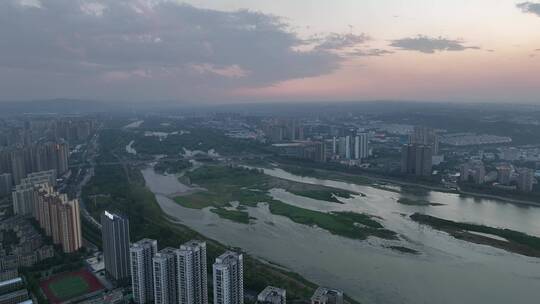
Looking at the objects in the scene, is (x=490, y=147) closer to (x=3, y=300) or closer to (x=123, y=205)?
(x=123, y=205)

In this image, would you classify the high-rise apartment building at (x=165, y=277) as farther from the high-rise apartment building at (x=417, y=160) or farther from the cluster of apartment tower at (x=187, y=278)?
the high-rise apartment building at (x=417, y=160)

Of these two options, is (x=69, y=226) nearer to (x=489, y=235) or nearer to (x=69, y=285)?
(x=69, y=285)

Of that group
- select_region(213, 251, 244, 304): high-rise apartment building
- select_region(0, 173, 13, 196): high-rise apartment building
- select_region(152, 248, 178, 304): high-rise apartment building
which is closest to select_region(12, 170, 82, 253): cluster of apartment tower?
select_region(0, 173, 13, 196): high-rise apartment building

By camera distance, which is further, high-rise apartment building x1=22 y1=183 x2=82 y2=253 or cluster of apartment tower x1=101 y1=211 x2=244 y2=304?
high-rise apartment building x1=22 y1=183 x2=82 y2=253

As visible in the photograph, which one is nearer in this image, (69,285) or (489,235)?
(69,285)

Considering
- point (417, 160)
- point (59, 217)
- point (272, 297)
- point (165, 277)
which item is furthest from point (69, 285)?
point (417, 160)

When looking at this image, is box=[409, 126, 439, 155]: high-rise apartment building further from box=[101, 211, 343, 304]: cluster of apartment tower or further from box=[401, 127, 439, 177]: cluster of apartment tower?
box=[101, 211, 343, 304]: cluster of apartment tower

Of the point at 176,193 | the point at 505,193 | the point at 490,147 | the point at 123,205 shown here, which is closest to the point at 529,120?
the point at 490,147
